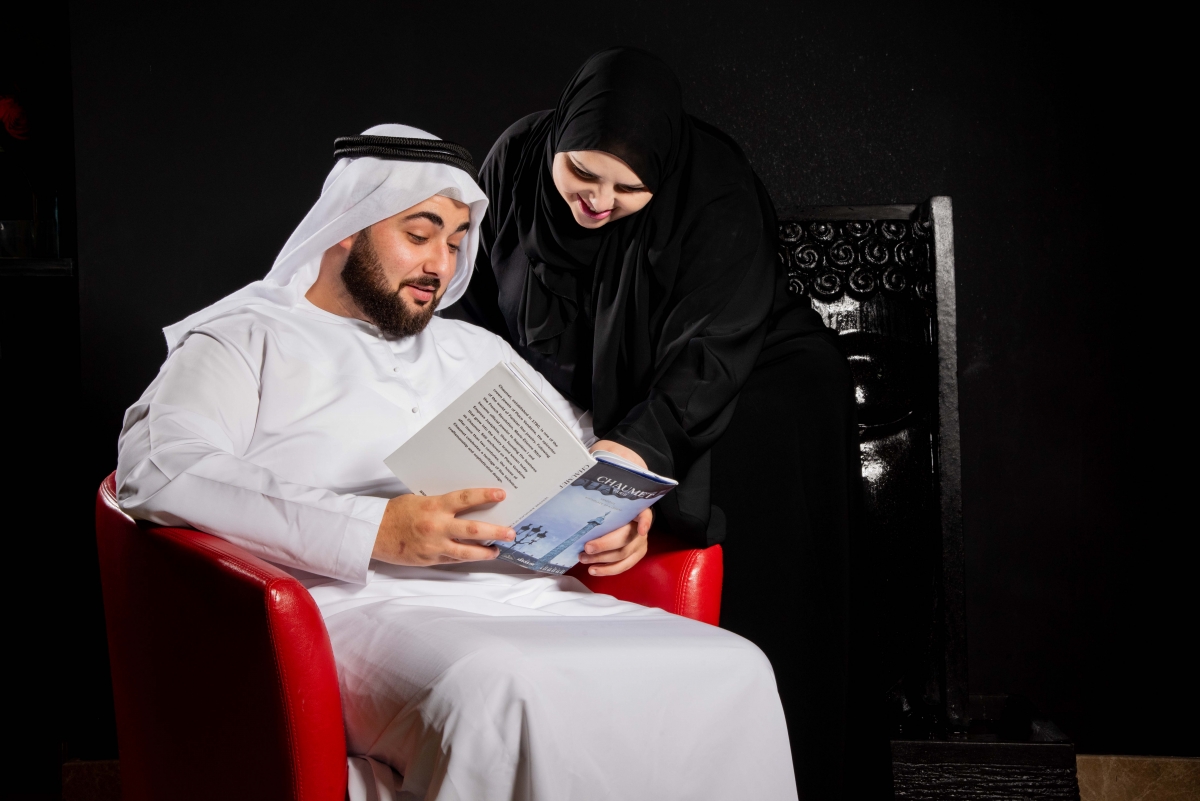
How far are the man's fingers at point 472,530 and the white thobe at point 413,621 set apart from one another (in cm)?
12

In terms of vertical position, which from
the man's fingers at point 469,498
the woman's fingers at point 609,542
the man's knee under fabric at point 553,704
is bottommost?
the man's knee under fabric at point 553,704

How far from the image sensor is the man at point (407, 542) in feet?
3.92

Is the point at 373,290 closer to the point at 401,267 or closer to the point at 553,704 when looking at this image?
the point at 401,267

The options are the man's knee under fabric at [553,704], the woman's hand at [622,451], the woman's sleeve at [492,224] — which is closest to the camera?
the man's knee under fabric at [553,704]

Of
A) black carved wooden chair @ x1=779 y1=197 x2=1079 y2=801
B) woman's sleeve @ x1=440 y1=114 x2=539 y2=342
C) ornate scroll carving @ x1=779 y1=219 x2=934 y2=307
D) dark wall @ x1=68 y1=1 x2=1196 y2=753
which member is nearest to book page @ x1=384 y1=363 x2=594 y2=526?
woman's sleeve @ x1=440 y1=114 x2=539 y2=342

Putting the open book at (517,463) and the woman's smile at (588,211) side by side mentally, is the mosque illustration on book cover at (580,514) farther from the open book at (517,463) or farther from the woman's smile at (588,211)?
the woman's smile at (588,211)

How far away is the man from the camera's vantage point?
1.19 metres

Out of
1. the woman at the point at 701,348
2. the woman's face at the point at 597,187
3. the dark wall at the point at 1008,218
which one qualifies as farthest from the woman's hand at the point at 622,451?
the dark wall at the point at 1008,218

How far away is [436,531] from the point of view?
138 centimetres

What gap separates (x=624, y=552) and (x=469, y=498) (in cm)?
43

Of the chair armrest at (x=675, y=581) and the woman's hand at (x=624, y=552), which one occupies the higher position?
the woman's hand at (x=624, y=552)

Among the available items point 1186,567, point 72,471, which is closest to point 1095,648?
point 1186,567

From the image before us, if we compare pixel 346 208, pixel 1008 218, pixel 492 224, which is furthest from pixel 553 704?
pixel 1008 218

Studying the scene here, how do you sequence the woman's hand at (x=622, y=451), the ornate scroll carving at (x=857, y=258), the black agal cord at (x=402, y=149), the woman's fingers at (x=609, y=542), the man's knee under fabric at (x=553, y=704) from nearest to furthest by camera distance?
1. the man's knee under fabric at (x=553, y=704)
2. the woman's fingers at (x=609, y=542)
3. the woman's hand at (x=622, y=451)
4. the black agal cord at (x=402, y=149)
5. the ornate scroll carving at (x=857, y=258)
